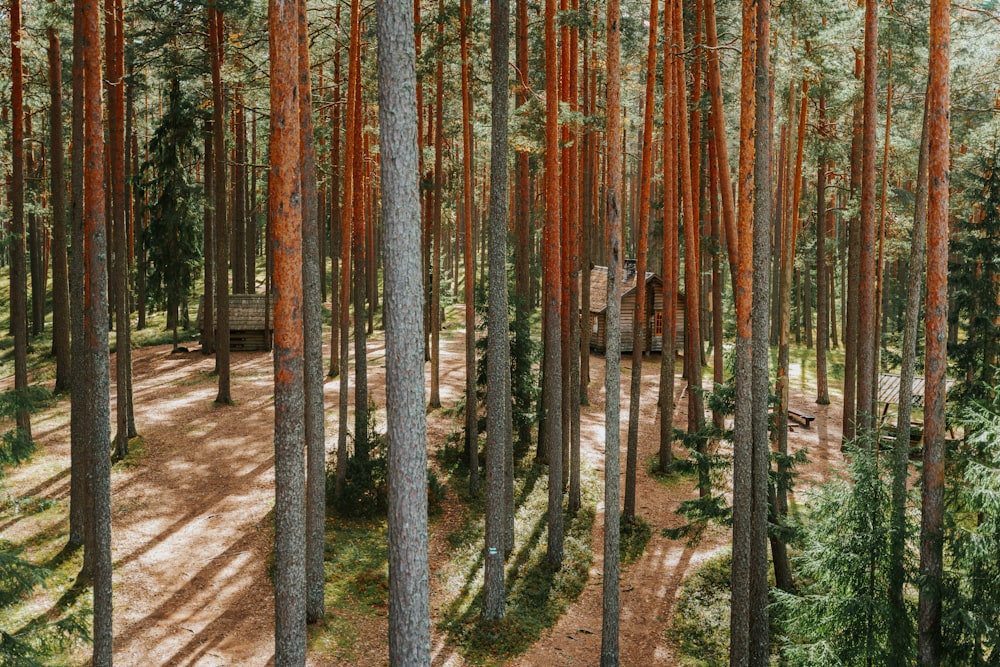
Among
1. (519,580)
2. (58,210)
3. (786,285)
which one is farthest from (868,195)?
(58,210)

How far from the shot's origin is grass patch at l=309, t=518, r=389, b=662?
34.7ft

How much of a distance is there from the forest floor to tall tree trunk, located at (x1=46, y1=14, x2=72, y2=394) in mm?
2105

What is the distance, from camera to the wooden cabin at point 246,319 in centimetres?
2608

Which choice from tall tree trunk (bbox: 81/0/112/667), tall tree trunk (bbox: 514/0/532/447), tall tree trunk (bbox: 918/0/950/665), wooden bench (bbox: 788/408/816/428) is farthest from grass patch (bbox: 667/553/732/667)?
wooden bench (bbox: 788/408/816/428)

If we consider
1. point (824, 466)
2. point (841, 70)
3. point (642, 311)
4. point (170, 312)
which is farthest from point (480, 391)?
point (170, 312)

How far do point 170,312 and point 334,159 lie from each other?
12.1 meters

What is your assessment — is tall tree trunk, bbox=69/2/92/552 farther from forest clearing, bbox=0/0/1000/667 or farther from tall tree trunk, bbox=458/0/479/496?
tall tree trunk, bbox=458/0/479/496

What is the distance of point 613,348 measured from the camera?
9969 mm

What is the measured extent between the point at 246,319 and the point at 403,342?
22.1 metres

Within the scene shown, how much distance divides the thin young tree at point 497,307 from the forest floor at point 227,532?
4.22 feet

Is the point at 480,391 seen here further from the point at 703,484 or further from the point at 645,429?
the point at 703,484

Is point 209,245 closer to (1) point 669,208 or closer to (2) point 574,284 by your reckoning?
(2) point 574,284

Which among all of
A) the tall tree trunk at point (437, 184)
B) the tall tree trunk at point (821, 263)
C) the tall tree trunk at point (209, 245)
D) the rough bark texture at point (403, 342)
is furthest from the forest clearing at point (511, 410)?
the tall tree trunk at point (209, 245)

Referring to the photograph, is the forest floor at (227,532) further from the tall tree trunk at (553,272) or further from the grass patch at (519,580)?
the tall tree trunk at (553,272)
